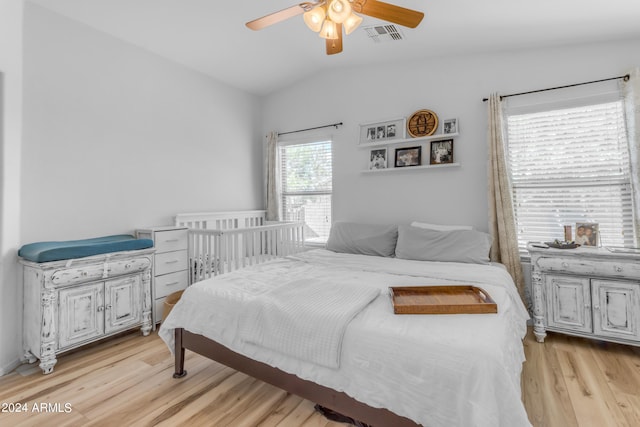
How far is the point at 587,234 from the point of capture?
95.9 inches

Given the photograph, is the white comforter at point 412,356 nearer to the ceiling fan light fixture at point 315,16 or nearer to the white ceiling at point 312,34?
the ceiling fan light fixture at point 315,16

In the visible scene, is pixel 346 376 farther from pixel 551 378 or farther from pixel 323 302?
pixel 551 378

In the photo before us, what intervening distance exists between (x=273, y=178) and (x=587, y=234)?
3330 millimetres

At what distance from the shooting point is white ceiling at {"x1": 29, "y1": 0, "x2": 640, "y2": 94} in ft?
7.37

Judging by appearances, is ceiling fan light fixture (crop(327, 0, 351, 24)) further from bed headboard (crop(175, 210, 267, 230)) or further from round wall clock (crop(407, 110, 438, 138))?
bed headboard (crop(175, 210, 267, 230))

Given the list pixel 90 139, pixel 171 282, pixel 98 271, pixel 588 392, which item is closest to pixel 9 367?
pixel 98 271

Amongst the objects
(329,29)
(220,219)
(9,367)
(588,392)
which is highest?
(329,29)

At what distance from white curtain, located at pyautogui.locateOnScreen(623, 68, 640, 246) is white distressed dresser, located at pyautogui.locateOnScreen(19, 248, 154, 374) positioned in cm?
393

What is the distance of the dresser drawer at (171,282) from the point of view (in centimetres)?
276

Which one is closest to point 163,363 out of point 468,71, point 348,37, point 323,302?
point 323,302

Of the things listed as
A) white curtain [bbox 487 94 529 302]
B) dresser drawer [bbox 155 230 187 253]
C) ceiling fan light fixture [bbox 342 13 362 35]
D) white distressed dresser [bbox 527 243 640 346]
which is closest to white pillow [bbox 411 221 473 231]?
→ white curtain [bbox 487 94 529 302]

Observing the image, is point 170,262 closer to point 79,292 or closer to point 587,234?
point 79,292

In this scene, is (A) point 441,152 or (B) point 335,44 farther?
(A) point 441,152

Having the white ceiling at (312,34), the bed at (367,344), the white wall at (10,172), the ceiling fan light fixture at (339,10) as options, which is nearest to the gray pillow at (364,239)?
the bed at (367,344)
